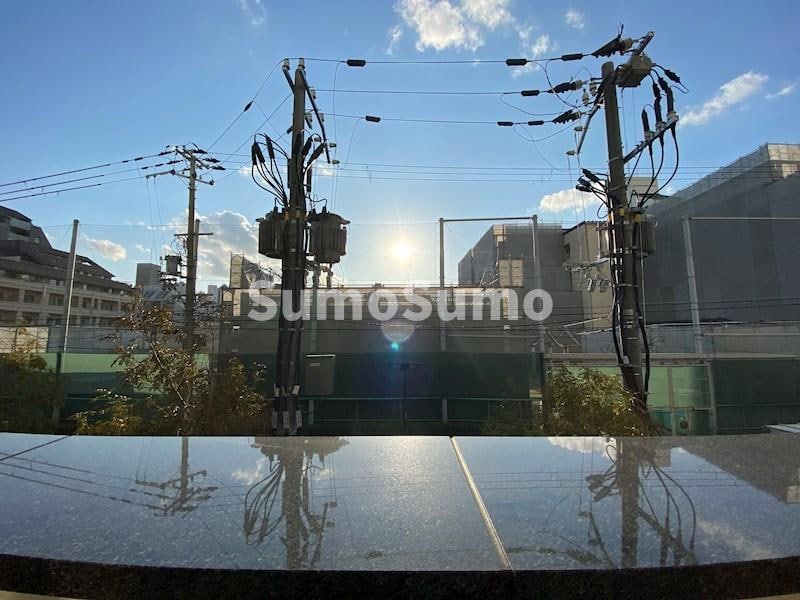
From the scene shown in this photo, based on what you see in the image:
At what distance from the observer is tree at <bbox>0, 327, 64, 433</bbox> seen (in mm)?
8875

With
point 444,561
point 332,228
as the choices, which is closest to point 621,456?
point 444,561

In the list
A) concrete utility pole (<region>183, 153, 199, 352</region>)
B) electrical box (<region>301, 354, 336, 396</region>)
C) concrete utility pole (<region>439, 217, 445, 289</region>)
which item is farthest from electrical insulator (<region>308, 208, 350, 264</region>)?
concrete utility pole (<region>183, 153, 199, 352</region>)

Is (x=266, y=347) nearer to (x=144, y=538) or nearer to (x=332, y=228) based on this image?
(x=332, y=228)

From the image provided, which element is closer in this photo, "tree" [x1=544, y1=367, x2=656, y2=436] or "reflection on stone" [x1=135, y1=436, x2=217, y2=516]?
"reflection on stone" [x1=135, y1=436, x2=217, y2=516]

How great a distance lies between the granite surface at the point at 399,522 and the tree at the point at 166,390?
3.57 meters

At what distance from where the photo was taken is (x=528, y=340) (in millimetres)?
13781

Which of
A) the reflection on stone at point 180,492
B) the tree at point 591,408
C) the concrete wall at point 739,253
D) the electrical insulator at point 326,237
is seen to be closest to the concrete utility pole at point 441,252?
the electrical insulator at point 326,237

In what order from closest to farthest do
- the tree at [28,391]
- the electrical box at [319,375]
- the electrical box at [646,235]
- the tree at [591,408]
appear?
the tree at [591,408]
the electrical box at [646,235]
the tree at [28,391]
the electrical box at [319,375]

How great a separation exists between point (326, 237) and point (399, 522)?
225 inches

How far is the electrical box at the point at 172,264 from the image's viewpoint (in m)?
21.8

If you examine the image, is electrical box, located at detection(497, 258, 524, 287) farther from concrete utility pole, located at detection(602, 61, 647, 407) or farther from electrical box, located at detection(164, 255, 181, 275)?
electrical box, located at detection(164, 255, 181, 275)

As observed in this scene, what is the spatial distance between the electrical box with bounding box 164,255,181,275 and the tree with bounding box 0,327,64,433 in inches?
452

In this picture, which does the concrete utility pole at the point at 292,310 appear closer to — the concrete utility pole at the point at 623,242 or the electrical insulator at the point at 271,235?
the electrical insulator at the point at 271,235

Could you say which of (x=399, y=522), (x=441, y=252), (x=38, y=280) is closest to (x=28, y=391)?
(x=399, y=522)
